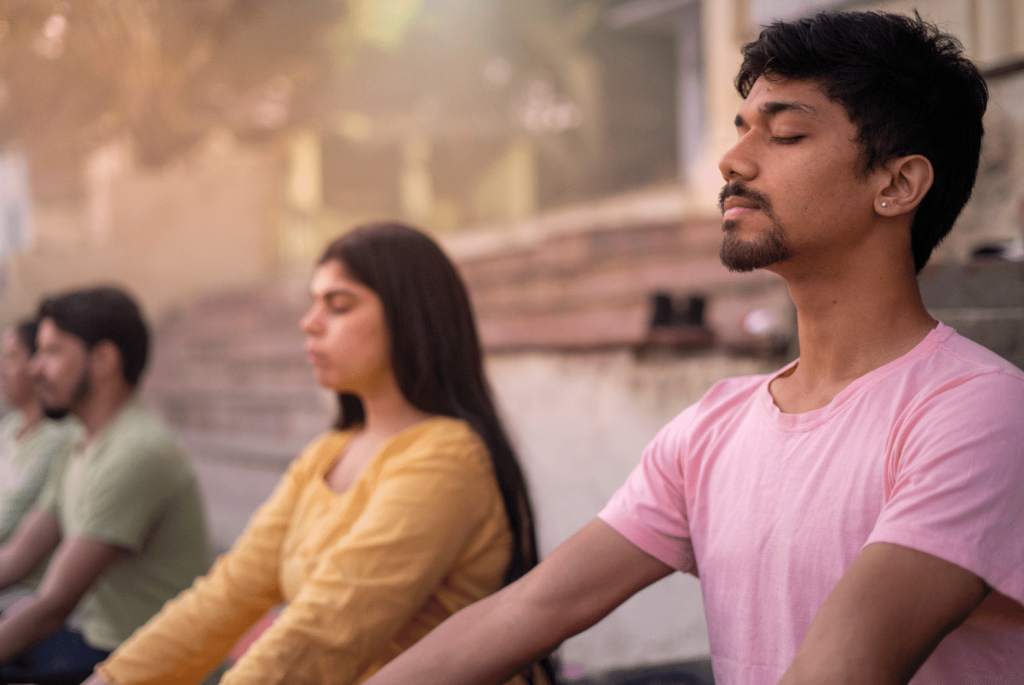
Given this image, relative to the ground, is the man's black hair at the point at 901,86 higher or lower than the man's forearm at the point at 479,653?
higher

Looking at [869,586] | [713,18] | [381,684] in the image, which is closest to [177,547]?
[381,684]

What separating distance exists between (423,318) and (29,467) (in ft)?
6.40

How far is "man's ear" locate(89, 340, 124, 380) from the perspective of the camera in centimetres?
274

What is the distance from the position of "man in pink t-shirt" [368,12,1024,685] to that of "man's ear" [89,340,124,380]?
6.42 feet

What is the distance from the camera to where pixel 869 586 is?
34.0 inches

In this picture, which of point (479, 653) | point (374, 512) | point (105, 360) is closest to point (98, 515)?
point (105, 360)

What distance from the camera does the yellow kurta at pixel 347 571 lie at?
58.0 inches

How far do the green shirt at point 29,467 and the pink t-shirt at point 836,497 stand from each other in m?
2.49

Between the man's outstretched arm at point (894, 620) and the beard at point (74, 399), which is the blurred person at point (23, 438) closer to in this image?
the beard at point (74, 399)

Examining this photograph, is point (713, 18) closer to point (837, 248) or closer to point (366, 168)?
point (837, 248)

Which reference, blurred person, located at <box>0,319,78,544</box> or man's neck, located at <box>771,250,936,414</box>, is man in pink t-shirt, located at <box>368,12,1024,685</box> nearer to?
man's neck, located at <box>771,250,936,414</box>

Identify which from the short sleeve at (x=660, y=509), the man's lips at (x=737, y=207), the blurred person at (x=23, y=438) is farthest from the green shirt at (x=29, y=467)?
the man's lips at (x=737, y=207)

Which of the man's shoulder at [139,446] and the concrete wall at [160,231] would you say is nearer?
the man's shoulder at [139,446]

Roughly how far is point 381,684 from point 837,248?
0.88 m
